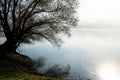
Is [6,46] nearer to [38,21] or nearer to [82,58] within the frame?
[38,21]

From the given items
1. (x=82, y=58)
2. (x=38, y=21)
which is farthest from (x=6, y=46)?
(x=82, y=58)

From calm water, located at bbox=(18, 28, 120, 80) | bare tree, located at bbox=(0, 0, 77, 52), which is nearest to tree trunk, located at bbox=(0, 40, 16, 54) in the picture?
bare tree, located at bbox=(0, 0, 77, 52)

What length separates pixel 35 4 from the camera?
3953 cm

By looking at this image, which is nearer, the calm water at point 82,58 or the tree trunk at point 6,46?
the tree trunk at point 6,46

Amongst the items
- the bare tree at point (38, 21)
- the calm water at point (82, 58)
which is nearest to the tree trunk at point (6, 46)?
the bare tree at point (38, 21)

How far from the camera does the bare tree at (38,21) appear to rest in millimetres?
39562

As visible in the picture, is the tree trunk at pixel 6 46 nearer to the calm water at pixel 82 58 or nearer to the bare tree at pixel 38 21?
the bare tree at pixel 38 21

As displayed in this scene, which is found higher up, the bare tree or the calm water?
the bare tree

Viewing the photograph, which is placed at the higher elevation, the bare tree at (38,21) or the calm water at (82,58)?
the bare tree at (38,21)

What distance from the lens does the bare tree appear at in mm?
39562

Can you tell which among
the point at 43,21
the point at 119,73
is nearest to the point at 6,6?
the point at 43,21

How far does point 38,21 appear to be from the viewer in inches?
1672

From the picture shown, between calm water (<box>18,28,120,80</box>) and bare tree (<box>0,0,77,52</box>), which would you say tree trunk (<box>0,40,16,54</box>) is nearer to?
bare tree (<box>0,0,77,52</box>)

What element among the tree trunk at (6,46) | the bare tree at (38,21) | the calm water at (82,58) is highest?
the bare tree at (38,21)
